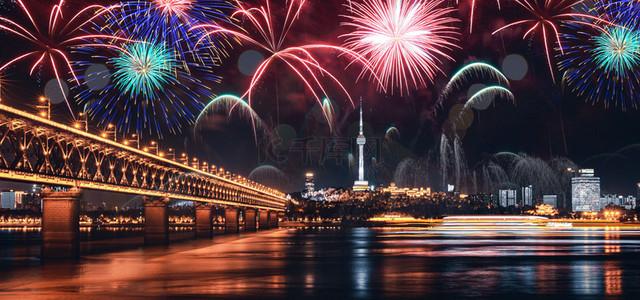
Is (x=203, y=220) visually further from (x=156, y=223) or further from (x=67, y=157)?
(x=67, y=157)

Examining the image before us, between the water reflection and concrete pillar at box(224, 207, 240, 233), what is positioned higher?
the water reflection

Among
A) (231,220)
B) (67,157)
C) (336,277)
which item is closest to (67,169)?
(67,157)

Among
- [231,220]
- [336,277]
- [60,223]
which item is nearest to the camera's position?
[336,277]

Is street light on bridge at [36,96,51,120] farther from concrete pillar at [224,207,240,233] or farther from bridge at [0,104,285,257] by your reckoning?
concrete pillar at [224,207,240,233]

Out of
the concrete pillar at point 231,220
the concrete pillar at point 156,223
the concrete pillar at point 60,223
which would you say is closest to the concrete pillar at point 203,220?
the concrete pillar at point 231,220

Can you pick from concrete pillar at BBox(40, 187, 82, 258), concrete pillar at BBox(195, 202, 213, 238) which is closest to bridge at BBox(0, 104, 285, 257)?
concrete pillar at BBox(40, 187, 82, 258)

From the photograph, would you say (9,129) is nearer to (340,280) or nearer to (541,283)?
(340,280)

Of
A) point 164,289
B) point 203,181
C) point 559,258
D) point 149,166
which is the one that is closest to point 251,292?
point 164,289
